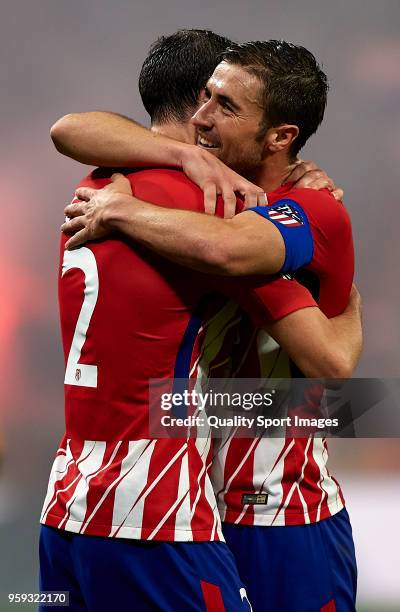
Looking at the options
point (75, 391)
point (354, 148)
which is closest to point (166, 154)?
point (75, 391)

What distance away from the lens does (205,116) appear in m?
1.98

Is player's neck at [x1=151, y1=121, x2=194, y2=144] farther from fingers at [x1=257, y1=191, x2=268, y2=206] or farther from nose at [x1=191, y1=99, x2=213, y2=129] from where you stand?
fingers at [x1=257, y1=191, x2=268, y2=206]

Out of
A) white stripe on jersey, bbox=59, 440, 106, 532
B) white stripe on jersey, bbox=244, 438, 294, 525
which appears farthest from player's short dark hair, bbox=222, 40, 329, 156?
white stripe on jersey, bbox=59, 440, 106, 532

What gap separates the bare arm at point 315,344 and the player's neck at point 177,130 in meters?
0.53

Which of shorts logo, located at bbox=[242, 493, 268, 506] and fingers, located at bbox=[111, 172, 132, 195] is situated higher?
fingers, located at bbox=[111, 172, 132, 195]

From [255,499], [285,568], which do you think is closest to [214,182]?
[255,499]

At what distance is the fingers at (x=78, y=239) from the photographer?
5.70 ft

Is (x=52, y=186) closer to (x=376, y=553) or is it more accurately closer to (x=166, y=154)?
(x=376, y=553)

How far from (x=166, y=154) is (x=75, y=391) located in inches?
20.0

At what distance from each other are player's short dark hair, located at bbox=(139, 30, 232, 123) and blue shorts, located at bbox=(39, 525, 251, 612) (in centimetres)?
94

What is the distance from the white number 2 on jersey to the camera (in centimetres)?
171

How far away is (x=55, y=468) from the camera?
1.82m

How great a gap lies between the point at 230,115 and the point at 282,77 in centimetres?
15

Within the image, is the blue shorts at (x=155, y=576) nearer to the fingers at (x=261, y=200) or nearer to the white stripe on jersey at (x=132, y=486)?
the white stripe on jersey at (x=132, y=486)
